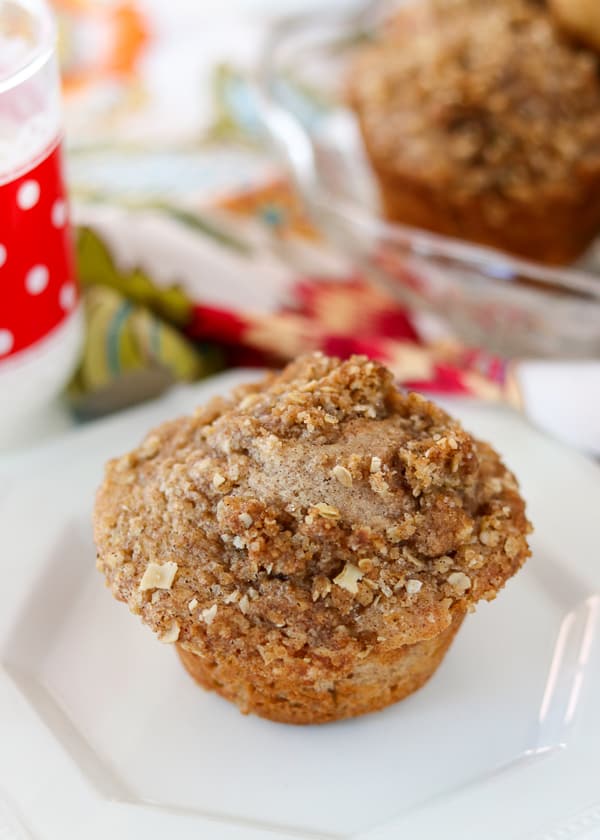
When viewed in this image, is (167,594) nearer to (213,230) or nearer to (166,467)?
(166,467)

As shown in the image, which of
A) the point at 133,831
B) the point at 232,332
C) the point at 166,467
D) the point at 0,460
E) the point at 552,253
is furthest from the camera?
the point at 552,253

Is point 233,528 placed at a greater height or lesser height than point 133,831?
greater

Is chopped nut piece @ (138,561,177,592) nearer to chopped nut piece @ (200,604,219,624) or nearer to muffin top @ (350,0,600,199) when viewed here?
chopped nut piece @ (200,604,219,624)

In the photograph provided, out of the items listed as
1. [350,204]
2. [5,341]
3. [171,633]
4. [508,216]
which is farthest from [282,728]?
[350,204]

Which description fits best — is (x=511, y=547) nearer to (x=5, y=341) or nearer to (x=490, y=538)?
(x=490, y=538)

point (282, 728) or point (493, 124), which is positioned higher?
point (493, 124)

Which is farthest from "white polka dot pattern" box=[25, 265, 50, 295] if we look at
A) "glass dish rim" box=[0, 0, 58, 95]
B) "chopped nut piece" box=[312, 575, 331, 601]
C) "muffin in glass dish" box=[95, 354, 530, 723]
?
"chopped nut piece" box=[312, 575, 331, 601]

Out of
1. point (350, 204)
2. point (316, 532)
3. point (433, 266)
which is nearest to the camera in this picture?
point (316, 532)

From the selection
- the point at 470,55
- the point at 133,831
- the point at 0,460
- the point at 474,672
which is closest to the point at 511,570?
the point at 474,672
